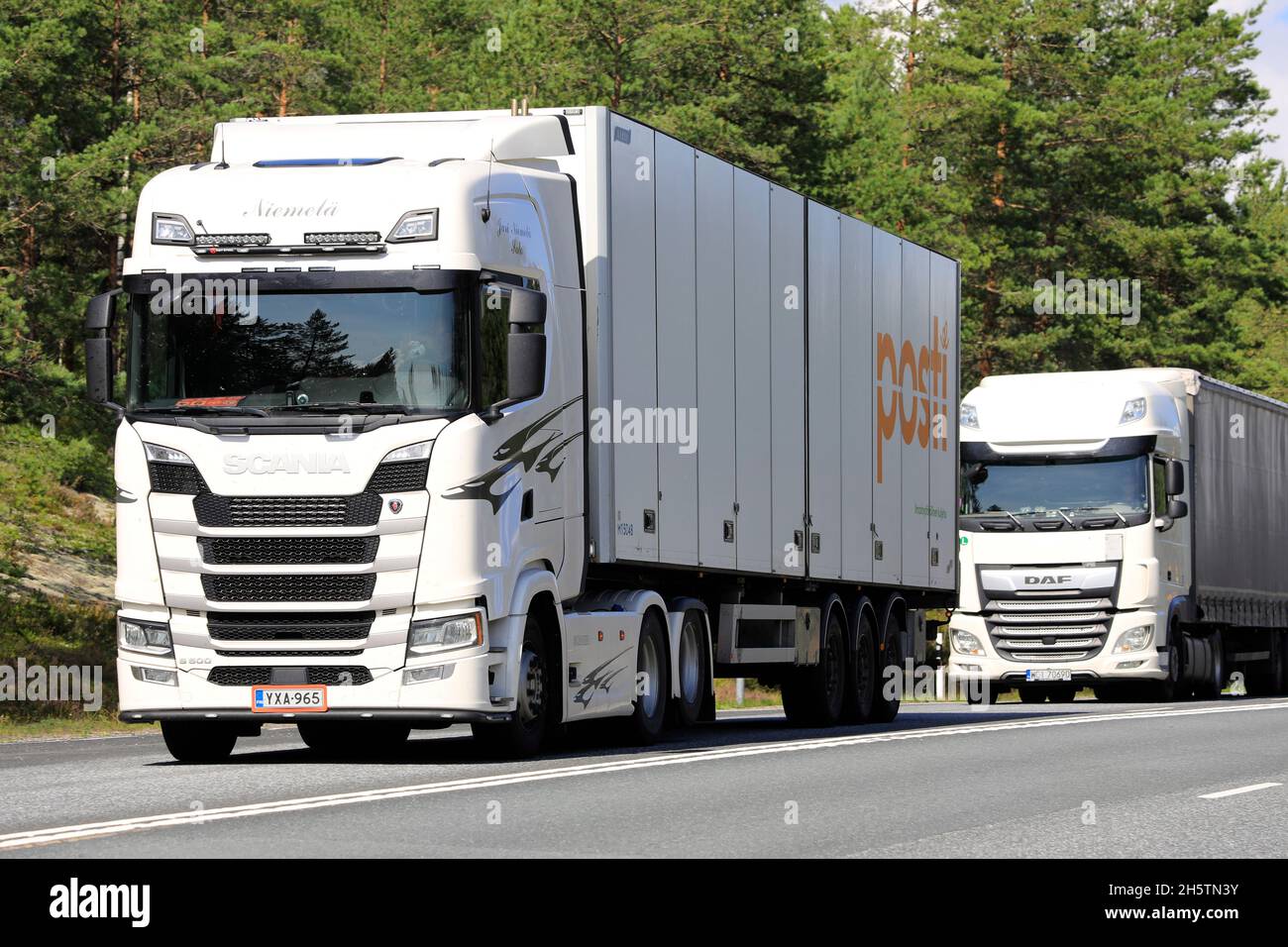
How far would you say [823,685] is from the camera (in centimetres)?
2092

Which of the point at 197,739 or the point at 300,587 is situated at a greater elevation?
the point at 300,587

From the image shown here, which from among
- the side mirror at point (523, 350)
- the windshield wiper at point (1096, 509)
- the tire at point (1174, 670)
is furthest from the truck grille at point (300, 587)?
the tire at point (1174, 670)

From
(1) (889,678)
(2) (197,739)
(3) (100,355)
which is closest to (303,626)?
(2) (197,739)

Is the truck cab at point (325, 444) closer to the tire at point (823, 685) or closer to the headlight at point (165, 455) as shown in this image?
the headlight at point (165, 455)

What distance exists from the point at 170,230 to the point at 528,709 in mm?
3993

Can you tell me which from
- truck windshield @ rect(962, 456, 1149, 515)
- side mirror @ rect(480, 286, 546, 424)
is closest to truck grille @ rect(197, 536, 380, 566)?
side mirror @ rect(480, 286, 546, 424)

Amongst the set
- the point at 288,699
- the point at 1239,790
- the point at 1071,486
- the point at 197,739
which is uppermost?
the point at 1071,486

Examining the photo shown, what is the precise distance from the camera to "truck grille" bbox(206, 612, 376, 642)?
13922 mm

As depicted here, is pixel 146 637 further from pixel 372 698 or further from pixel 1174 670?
pixel 1174 670

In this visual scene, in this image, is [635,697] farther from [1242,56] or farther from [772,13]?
[1242,56]

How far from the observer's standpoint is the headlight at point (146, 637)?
14125 millimetres

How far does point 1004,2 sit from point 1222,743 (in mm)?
42134

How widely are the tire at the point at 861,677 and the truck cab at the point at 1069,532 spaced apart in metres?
7.27
